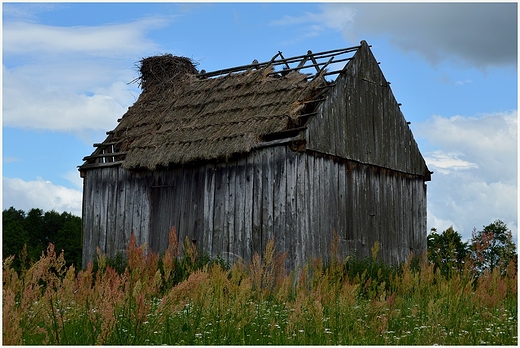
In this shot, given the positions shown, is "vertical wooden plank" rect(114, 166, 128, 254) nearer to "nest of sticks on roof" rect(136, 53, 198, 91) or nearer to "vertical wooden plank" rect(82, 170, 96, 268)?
"vertical wooden plank" rect(82, 170, 96, 268)

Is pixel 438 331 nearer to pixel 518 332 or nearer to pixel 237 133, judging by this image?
pixel 518 332

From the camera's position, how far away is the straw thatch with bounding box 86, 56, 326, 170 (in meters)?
15.3

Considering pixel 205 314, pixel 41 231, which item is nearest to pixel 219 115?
pixel 205 314

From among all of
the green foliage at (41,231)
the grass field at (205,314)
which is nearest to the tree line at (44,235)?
the green foliage at (41,231)

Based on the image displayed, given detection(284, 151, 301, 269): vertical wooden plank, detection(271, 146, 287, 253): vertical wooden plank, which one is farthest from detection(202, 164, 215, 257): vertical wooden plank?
detection(284, 151, 301, 269): vertical wooden plank

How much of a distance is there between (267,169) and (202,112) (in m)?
3.27

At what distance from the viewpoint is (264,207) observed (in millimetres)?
14773

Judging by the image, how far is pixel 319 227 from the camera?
1476 centimetres

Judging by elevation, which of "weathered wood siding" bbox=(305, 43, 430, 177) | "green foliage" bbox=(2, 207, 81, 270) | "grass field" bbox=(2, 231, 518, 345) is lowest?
"grass field" bbox=(2, 231, 518, 345)

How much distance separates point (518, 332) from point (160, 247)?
1016 cm

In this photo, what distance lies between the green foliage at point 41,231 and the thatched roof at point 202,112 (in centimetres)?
1126

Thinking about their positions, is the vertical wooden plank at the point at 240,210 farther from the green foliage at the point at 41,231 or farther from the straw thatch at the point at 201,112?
the green foliage at the point at 41,231

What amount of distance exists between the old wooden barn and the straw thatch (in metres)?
0.04

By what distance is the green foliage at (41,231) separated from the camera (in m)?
28.6
